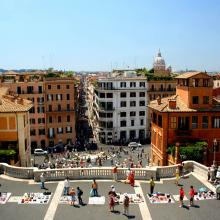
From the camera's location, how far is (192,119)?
50.5 meters

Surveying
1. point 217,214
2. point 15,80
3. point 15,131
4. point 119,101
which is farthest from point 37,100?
point 217,214

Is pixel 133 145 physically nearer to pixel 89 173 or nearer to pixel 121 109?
pixel 121 109

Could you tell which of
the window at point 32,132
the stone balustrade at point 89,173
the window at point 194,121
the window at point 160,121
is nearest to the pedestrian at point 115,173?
the stone balustrade at point 89,173

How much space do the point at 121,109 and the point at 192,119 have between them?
58860 millimetres

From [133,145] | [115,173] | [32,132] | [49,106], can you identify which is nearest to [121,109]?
[133,145]

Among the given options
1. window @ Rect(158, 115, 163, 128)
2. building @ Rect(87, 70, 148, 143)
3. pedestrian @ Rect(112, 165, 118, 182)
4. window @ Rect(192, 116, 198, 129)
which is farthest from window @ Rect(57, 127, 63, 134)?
pedestrian @ Rect(112, 165, 118, 182)

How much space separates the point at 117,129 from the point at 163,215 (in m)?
82.5

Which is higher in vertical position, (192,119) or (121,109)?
(192,119)

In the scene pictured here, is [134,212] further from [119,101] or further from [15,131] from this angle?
[119,101]

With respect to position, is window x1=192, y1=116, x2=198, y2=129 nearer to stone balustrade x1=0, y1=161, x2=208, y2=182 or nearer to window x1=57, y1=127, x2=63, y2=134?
stone balustrade x1=0, y1=161, x2=208, y2=182

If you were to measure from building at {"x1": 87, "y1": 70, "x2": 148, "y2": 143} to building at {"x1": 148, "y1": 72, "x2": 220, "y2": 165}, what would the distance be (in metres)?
55.7

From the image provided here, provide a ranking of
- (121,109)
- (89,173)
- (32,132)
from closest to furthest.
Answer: (89,173) → (32,132) → (121,109)

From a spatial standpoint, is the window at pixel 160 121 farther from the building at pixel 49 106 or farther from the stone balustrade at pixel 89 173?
the building at pixel 49 106

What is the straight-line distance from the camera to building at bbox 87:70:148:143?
107344mm
